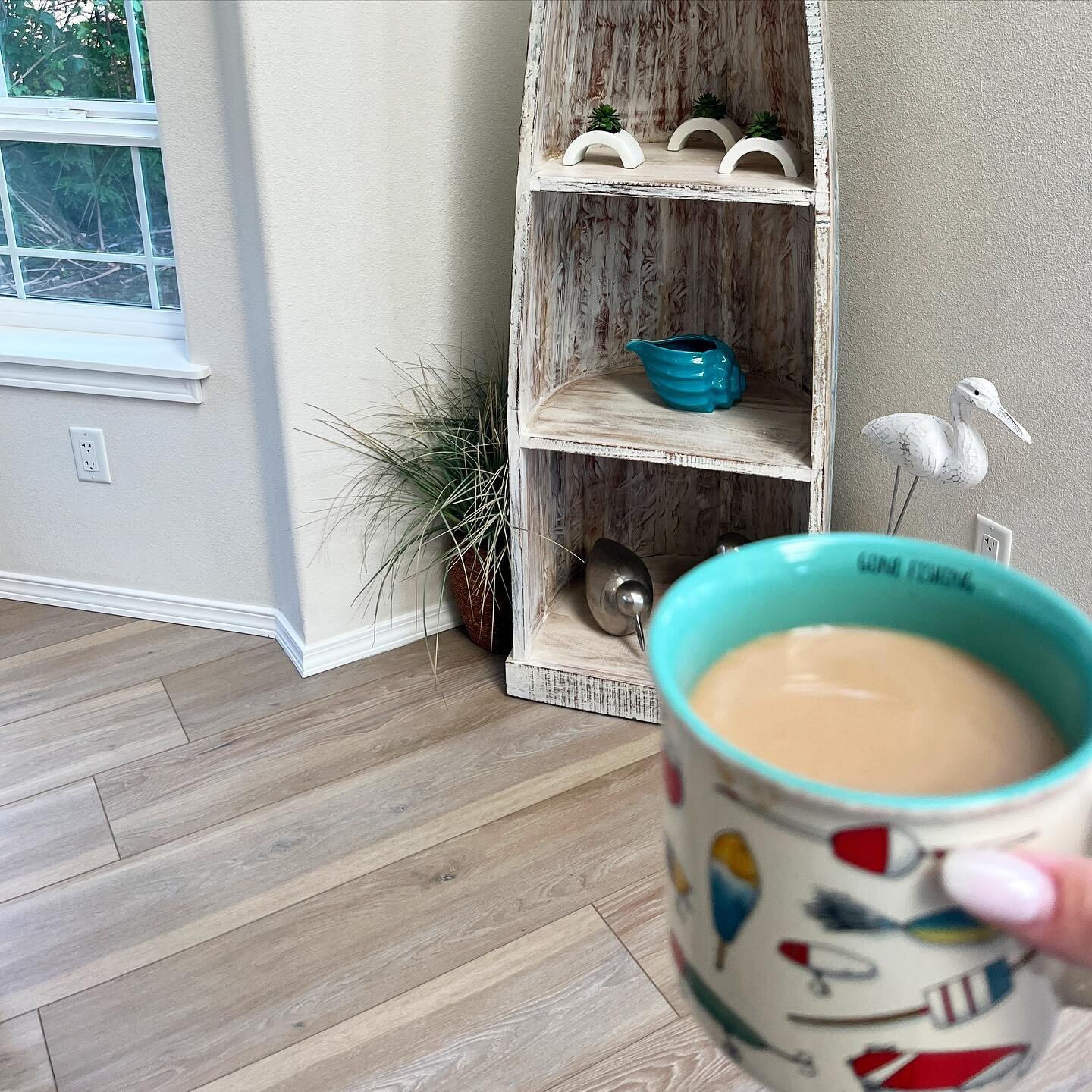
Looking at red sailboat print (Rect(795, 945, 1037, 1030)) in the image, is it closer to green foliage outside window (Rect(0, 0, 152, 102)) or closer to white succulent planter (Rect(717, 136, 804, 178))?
white succulent planter (Rect(717, 136, 804, 178))

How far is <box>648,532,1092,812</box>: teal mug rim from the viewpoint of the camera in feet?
1.10

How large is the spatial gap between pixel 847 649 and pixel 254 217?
1552mm

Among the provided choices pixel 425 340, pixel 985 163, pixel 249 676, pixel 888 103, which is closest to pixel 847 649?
pixel 985 163

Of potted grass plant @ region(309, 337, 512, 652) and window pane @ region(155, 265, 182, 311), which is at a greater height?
window pane @ region(155, 265, 182, 311)

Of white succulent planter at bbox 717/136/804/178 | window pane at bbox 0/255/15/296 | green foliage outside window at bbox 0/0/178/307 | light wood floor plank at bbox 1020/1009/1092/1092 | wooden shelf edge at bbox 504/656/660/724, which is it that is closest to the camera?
light wood floor plank at bbox 1020/1009/1092/1092

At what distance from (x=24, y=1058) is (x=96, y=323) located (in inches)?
54.4

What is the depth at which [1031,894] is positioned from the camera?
337 millimetres

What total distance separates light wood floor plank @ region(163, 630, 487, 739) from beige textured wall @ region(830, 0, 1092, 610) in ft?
2.88

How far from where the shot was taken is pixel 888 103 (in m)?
1.70

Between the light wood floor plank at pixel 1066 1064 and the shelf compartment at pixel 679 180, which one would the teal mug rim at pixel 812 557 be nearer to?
the light wood floor plank at pixel 1066 1064

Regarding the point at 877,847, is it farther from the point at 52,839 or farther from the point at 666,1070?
the point at 52,839

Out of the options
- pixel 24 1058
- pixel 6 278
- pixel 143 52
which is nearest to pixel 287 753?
pixel 24 1058

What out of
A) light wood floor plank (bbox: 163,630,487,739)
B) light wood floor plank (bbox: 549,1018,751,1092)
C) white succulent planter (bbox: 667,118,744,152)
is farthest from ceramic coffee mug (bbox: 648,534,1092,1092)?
light wood floor plank (bbox: 163,630,487,739)

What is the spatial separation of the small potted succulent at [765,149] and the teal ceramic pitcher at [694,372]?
308mm
